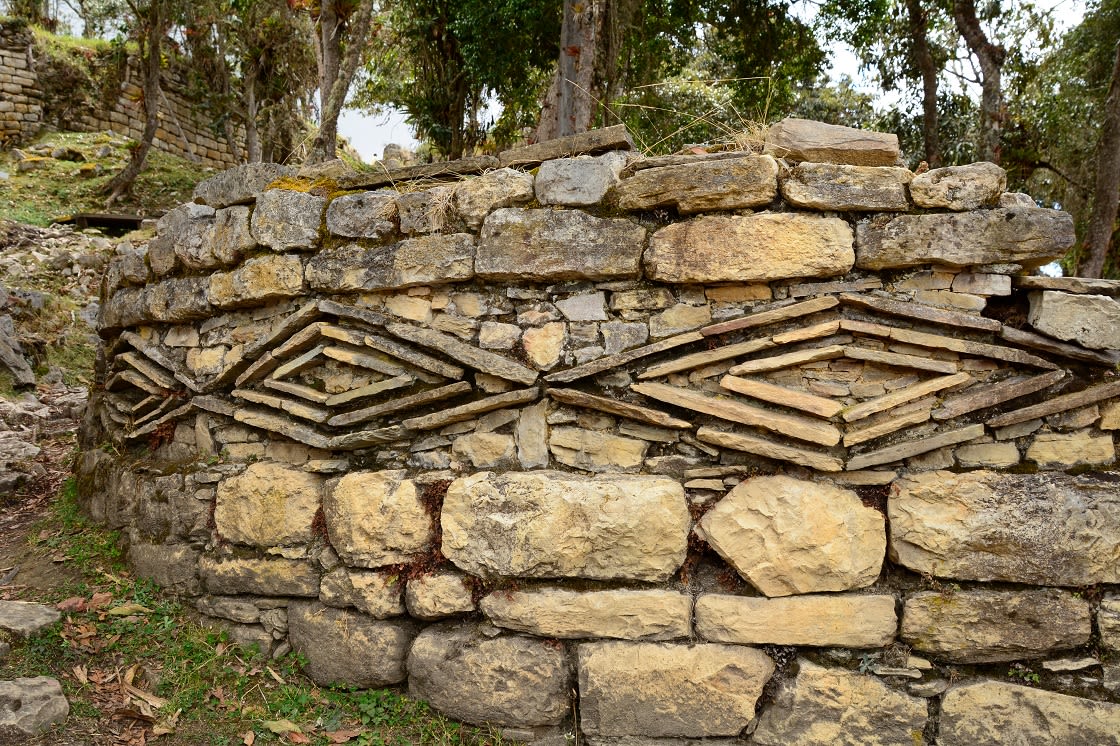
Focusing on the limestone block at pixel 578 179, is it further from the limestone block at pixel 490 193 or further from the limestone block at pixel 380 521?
Answer: the limestone block at pixel 380 521

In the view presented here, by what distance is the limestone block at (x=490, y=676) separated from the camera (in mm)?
3186

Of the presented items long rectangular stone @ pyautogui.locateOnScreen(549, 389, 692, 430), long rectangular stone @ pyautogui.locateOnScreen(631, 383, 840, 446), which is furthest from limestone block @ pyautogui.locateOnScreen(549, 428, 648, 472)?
long rectangular stone @ pyautogui.locateOnScreen(631, 383, 840, 446)

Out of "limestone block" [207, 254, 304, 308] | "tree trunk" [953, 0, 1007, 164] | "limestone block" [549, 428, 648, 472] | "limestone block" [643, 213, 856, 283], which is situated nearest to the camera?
"limestone block" [643, 213, 856, 283]

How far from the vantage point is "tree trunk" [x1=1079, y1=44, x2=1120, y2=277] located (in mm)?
7141

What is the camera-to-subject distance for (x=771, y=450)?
121 inches

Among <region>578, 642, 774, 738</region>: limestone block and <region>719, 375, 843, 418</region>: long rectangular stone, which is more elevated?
<region>719, 375, 843, 418</region>: long rectangular stone

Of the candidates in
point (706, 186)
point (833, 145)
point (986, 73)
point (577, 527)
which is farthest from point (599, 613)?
point (986, 73)

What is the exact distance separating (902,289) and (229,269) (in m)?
3.55

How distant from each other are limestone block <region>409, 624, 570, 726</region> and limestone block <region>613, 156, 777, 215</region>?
208cm

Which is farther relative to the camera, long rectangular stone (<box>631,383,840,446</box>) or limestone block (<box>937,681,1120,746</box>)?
long rectangular stone (<box>631,383,840,446</box>)

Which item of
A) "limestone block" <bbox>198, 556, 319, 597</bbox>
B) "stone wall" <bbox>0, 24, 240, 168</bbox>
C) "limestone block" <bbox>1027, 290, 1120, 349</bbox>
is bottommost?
"limestone block" <bbox>198, 556, 319, 597</bbox>

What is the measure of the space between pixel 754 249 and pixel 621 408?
3.00 feet

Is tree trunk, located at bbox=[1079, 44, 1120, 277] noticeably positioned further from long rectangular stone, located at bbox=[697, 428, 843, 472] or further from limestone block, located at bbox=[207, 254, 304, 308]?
limestone block, located at bbox=[207, 254, 304, 308]

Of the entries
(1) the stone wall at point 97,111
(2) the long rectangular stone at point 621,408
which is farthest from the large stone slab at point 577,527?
(1) the stone wall at point 97,111
